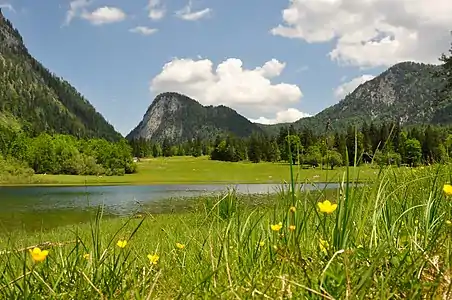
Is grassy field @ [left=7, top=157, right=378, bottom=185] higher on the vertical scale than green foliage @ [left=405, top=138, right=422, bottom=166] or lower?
lower

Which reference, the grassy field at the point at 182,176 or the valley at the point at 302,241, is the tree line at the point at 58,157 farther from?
the valley at the point at 302,241

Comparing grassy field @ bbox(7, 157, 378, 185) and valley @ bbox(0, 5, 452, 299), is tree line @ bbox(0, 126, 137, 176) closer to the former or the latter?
grassy field @ bbox(7, 157, 378, 185)

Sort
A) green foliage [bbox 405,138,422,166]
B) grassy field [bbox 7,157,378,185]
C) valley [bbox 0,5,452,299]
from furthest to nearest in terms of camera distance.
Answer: grassy field [bbox 7,157,378,185] < green foliage [bbox 405,138,422,166] < valley [bbox 0,5,452,299]

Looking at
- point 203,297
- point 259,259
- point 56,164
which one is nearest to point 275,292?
point 203,297

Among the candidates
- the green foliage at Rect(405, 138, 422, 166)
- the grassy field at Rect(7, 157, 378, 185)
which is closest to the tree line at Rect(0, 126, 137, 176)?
the grassy field at Rect(7, 157, 378, 185)

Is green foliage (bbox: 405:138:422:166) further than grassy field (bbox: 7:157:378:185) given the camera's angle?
No

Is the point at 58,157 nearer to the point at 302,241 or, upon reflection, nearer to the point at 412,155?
the point at 412,155

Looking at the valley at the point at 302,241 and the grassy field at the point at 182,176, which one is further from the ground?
the valley at the point at 302,241

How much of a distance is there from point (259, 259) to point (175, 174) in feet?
324

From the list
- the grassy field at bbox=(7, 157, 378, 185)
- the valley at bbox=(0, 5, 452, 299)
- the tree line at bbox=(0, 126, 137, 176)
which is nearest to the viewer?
the valley at bbox=(0, 5, 452, 299)

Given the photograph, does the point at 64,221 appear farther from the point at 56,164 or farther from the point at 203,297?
the point at 56,164

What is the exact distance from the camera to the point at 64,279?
186cm

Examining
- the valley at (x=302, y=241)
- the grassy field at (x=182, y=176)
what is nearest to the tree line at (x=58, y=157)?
the grassy field at (x=182, y=176)

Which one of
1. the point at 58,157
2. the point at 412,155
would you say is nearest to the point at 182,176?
the point at 58,157
